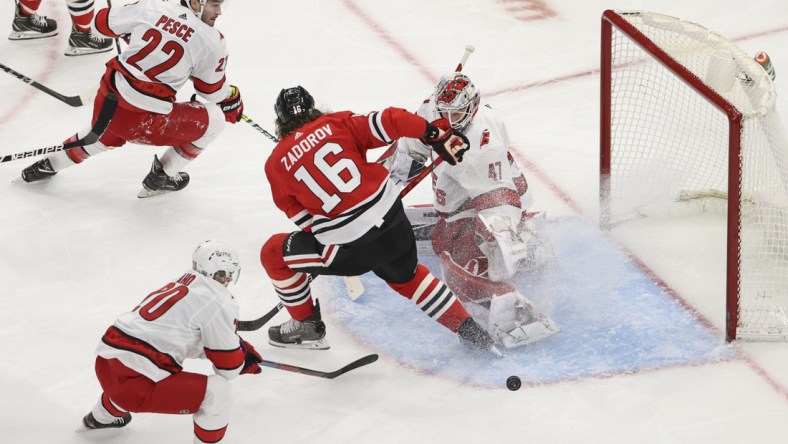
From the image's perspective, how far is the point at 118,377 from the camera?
9.92 feet

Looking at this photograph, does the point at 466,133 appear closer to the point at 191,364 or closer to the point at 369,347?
the point at 369,347

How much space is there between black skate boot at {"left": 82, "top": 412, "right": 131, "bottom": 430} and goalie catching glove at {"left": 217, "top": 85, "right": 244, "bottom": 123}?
1447 mm

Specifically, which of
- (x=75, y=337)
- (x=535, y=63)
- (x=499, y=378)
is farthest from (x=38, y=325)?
(x=535, y=63)

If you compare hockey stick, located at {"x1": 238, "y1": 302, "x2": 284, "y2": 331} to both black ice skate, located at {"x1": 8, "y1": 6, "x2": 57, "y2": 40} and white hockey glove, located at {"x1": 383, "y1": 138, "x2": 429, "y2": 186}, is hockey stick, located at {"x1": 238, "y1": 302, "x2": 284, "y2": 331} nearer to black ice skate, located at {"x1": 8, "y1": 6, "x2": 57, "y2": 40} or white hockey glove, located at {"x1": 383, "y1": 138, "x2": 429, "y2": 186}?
white hockey glove, located at {"x1": 383, "y1": 138, "x2": 429, "y2": 186}

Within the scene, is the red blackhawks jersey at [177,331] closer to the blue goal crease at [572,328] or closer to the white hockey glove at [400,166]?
the blue goal crease at [572,328]

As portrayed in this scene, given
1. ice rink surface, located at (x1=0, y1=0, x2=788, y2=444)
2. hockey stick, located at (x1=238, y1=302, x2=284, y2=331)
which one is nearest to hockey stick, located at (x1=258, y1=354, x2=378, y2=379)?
ice rink surface, located at (x1=0, y1=0, x2=788, y2=444)

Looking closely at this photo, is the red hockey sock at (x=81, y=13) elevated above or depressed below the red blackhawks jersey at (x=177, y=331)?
below

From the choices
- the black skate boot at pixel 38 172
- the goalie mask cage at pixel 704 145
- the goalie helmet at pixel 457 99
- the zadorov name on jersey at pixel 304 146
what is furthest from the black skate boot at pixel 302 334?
the black skate boot at pixel 38 172

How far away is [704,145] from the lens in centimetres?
411

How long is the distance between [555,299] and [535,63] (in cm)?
191

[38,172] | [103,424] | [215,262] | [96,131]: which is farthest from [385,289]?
[38,172]

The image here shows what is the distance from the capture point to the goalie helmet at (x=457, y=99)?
3.52 m

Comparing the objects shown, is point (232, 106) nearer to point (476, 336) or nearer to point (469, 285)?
point (469, 285)

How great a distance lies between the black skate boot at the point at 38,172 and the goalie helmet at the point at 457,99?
1.82m
